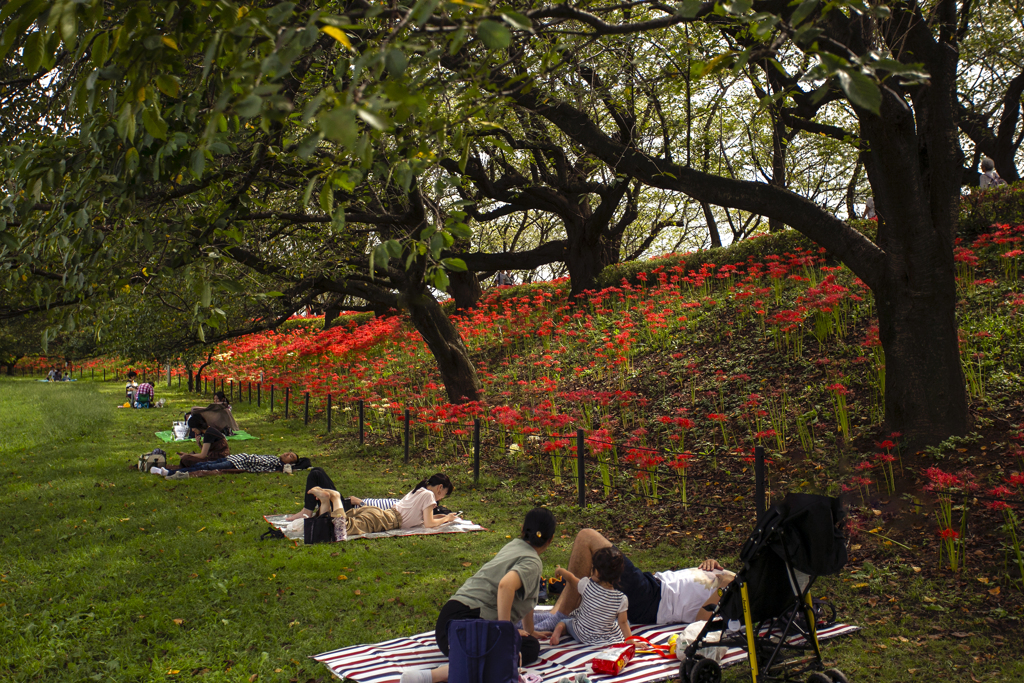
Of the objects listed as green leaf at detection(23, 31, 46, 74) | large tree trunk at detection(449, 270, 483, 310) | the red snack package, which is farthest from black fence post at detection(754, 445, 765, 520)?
large tree trunk at detection(449, 270, 483, 310)

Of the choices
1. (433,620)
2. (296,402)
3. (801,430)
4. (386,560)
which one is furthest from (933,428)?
(296,402)

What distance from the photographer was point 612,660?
392 cm

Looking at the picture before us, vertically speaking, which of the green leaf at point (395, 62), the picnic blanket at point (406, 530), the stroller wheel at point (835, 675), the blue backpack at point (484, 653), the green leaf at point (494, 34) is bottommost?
the picnic blanket at point (406, 530)

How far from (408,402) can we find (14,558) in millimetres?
7908

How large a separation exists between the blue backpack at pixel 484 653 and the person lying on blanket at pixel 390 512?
11.2 feet

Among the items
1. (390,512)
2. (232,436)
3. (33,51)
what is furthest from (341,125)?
(232,436)

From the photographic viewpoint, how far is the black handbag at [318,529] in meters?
6.55

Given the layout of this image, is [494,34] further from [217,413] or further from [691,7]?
[217,413]

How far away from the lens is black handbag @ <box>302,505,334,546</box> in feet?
21.5

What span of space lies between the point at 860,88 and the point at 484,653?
3.17 m

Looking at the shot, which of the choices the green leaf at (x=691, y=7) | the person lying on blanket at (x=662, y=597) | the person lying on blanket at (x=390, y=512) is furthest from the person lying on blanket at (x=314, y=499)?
the green leaf at (x=691, y=7)

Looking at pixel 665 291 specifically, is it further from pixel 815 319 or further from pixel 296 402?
pixel 296 402

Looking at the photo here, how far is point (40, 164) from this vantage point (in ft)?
11.6

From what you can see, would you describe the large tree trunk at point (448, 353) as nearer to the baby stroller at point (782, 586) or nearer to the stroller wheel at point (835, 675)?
the baby stroller at point (782, 586)
